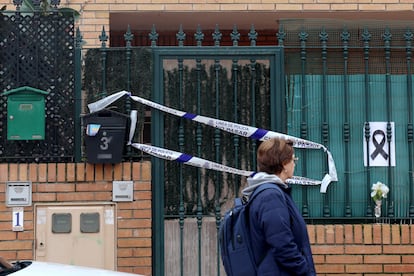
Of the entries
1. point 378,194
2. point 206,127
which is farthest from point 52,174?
point 378,194

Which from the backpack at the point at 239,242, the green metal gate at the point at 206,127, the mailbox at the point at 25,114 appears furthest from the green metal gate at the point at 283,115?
the backpack at the point at 239,242

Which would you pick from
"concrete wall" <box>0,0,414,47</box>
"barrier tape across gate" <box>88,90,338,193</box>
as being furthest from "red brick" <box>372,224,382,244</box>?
"concrete wall" <box>0,0,414,47</box>

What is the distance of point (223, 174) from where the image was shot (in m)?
5.88

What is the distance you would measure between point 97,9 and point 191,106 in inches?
104

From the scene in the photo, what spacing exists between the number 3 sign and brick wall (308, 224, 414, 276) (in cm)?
57

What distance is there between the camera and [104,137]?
18.4ft

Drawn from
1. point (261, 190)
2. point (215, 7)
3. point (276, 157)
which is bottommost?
point (261, 190)

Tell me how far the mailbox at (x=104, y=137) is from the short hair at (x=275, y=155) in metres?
2.03

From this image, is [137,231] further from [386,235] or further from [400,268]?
[400,268]

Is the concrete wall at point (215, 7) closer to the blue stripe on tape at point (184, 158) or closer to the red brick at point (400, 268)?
the blue stripe on tape at point (184, 158)

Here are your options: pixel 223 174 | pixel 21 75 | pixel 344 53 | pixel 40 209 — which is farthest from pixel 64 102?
pixel 344 53

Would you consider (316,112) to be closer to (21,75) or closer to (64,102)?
(64,102)

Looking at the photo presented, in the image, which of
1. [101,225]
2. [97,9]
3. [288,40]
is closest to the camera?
[101,225]

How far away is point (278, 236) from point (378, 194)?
8.01 feet
